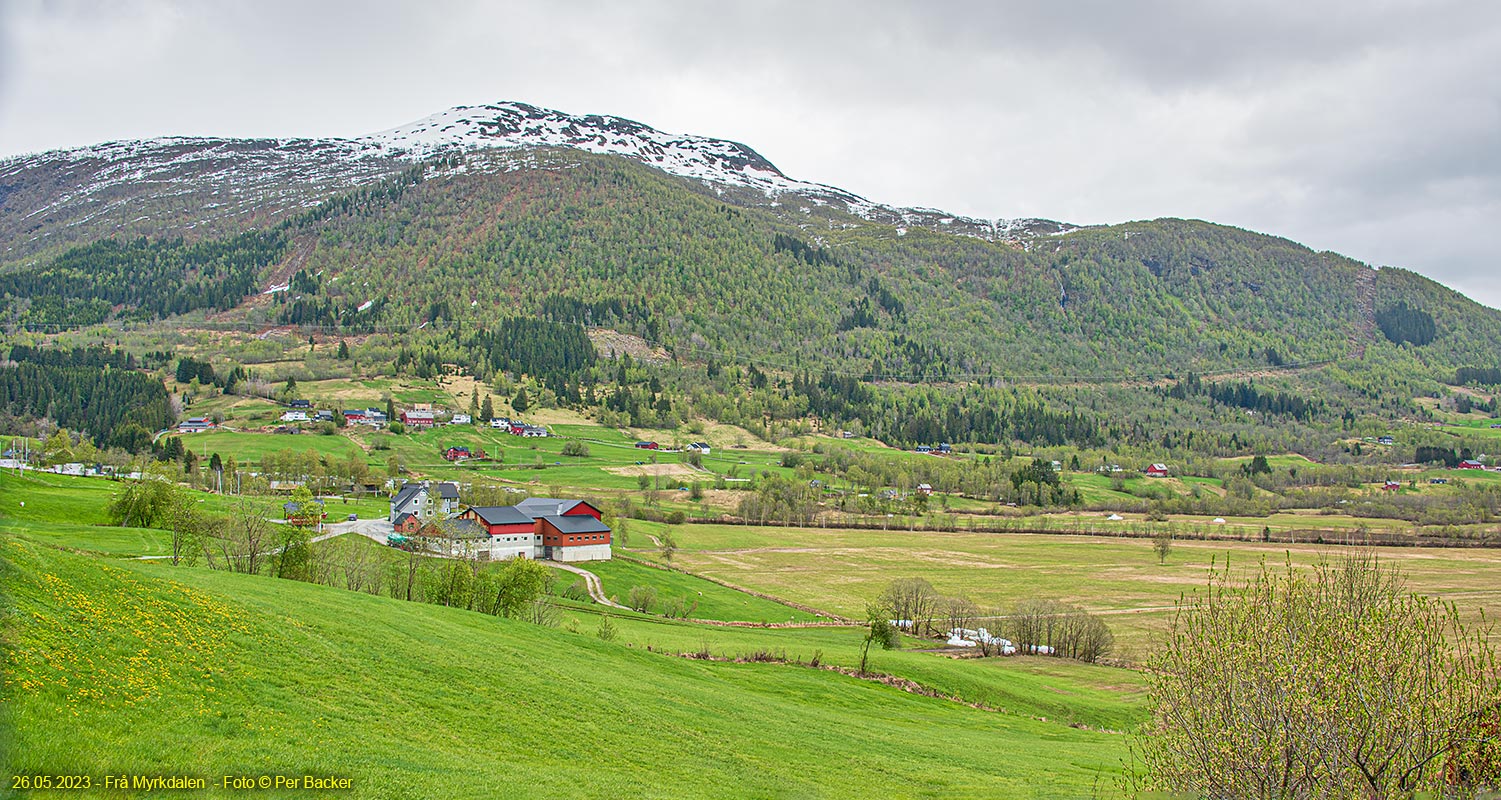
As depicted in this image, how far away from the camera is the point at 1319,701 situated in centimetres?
1820

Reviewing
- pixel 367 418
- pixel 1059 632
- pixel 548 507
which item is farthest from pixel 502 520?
pixel 367 418

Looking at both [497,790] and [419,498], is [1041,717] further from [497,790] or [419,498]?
[419,498]

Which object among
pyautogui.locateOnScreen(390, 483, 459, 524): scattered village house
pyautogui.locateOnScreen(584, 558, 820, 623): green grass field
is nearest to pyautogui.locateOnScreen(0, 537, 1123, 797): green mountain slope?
pyautogui.locateOnScreen(584, 558, 820, 623): green grass field

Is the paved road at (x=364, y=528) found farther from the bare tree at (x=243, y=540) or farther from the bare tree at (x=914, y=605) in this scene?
the bare tree at (x=914, y=605)

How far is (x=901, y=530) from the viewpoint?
14525 centimetres

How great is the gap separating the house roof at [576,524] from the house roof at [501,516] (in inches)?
92.0

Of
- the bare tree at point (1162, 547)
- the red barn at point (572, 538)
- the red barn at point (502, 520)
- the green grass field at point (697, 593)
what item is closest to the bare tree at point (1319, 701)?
the green grass field at point (697, 593)

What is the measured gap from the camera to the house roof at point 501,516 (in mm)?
95625

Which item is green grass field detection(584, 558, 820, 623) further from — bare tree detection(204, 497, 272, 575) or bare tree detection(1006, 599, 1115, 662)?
bare tree detection(204, 497, 272, 575)

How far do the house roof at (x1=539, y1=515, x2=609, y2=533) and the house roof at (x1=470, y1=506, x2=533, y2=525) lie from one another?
7.67 feet

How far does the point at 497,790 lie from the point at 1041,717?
36606mm

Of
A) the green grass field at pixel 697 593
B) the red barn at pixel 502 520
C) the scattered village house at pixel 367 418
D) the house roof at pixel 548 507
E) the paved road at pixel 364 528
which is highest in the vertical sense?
the scattered village house at pixel 367 418

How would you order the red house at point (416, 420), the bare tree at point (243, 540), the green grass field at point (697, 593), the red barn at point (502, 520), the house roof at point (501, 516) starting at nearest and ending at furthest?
the bare tree at point (243, 540) < the green grass field at point (697, 593) < the red barn at point (502, 520) < the house roof at point (501, 516) < the red house at point (416, 420)

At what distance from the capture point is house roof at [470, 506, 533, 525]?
95.6 metres
